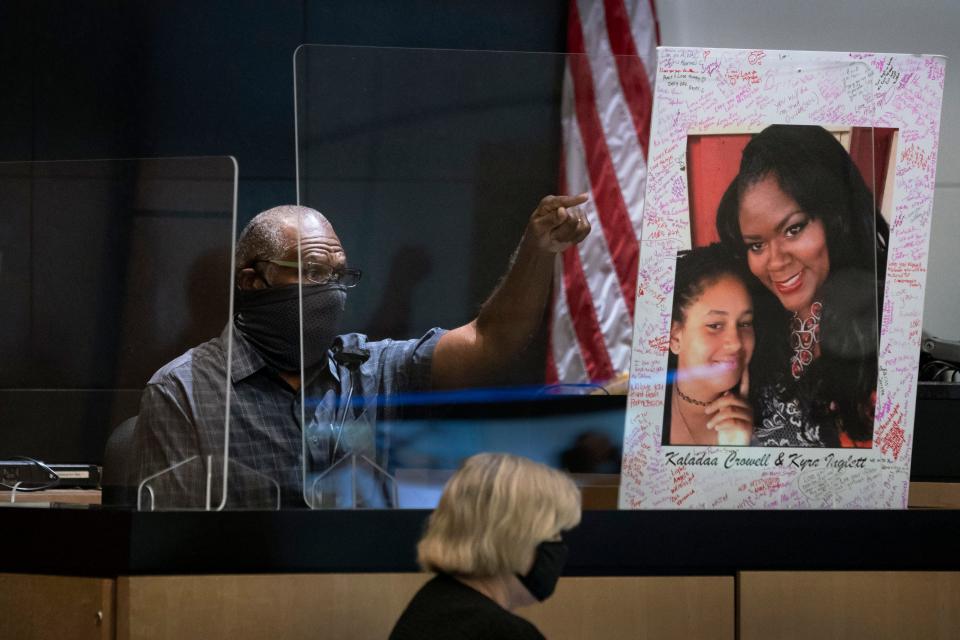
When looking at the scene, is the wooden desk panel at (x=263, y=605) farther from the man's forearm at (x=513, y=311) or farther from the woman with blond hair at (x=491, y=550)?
the man's forearm at (x=513, y=311)

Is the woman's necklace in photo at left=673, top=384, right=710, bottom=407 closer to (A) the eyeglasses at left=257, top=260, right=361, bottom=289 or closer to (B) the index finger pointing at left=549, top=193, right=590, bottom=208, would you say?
(B) the index finger pointing at left=549, top=193, right=590, bottom=208

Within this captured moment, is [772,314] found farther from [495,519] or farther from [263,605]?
[263,605]

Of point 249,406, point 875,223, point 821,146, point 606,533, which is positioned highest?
point 821,146

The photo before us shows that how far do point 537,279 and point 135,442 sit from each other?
0.81 meters

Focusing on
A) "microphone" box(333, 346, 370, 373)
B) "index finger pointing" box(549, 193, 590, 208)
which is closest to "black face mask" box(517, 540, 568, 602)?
"microphone" box(333, 346, 370, 373)

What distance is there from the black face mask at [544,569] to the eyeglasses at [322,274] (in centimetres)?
82

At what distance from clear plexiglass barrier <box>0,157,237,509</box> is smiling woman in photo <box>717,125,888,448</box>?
0.94 meters

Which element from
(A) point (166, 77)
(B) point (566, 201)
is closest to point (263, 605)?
(B) point (566, 201)

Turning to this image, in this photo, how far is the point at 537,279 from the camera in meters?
2.33

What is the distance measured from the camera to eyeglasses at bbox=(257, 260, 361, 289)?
7.38ft

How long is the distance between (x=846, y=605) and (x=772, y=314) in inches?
20.3

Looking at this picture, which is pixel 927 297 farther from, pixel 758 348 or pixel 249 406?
pixel 249 406

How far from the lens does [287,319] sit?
2229 mm

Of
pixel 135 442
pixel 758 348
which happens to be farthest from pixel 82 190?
pixel 758 348
